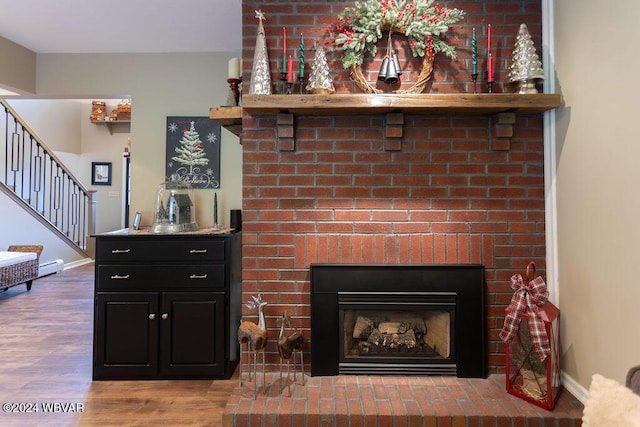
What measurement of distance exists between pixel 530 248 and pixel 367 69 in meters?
1.41

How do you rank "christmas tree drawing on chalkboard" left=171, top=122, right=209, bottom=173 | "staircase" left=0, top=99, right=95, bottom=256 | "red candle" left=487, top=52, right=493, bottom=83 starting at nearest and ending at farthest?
"red candle" left=487, top=52, right=493, bottom=83 < "christmas tree drawing on chalkboard" left=171, top=122, right=209, bottom=173 < "staircase" left=0, top=99, right=95, bottom=256

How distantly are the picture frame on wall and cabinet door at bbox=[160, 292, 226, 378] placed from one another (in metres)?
6.11

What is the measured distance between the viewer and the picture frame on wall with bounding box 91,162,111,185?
7559 mm

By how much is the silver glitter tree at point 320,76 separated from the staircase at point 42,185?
17.1ft

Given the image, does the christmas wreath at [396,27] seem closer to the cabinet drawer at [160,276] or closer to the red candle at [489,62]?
the red candle at [489,62]

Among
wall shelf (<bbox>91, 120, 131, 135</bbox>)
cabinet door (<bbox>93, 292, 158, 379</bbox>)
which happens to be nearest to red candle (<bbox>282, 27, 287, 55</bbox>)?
cabinet door (<bbox>93, 292, 158, 379</bbox>)

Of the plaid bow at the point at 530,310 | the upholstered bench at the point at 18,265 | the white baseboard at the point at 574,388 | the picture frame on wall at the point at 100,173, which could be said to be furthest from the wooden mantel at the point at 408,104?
the picture frame on wall at the point at 100,173

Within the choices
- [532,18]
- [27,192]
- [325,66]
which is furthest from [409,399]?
[27,192]

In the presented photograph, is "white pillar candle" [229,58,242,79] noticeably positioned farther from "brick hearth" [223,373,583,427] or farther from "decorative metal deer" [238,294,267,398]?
"brick hearth" [223,373,583,427]

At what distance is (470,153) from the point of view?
7.49 feet

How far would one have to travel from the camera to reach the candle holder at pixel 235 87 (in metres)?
A: 2.46

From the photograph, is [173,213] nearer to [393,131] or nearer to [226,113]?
[226,113]

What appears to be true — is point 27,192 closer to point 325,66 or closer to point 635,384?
point 325,66

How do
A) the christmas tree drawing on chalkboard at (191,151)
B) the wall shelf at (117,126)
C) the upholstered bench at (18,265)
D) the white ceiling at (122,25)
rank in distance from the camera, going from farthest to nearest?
the wall shelf at (117,126), the upholstered bench at (18,265), the christmas tree drawing on chalkboard at (191,151), the white ceiling at (122,25)
